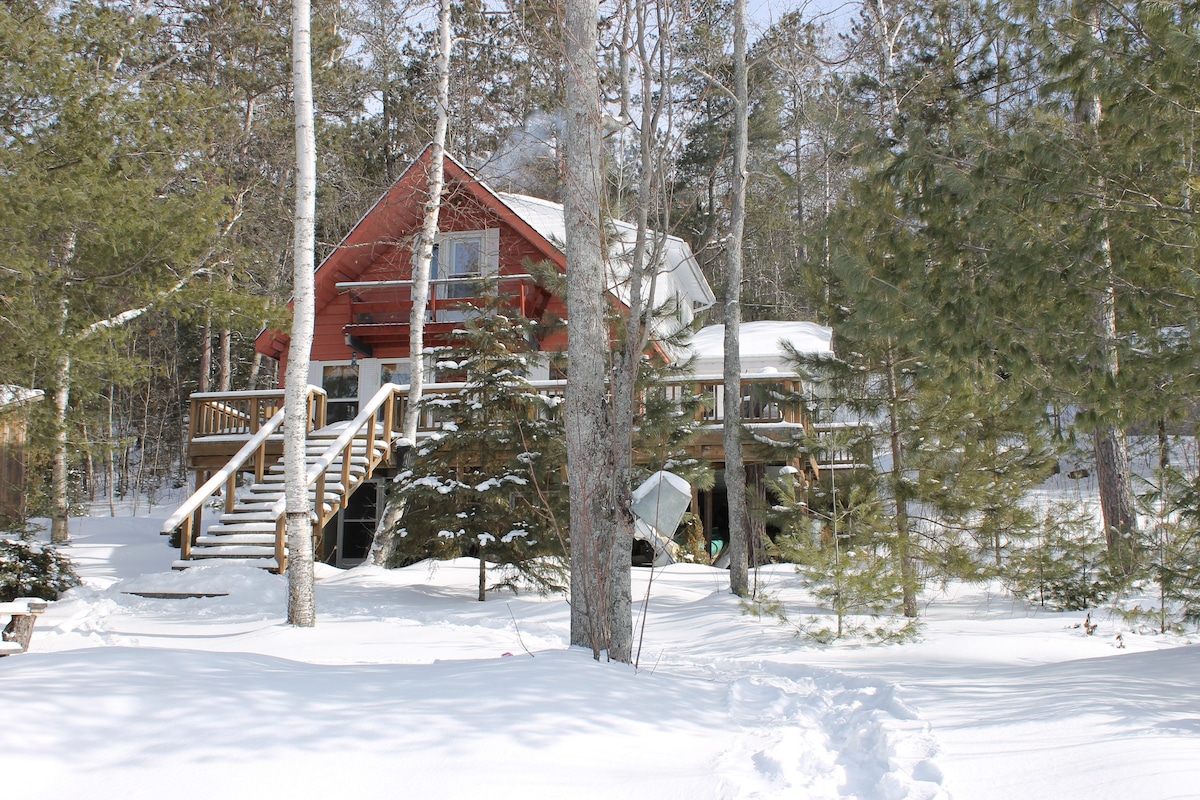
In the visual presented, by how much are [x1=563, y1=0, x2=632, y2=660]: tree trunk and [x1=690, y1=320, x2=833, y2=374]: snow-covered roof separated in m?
10.2

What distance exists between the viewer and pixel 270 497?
1238cm

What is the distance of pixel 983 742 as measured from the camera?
13.1ft

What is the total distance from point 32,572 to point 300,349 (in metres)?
4.46

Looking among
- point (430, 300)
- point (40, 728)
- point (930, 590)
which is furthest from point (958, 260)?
point (430, 300)

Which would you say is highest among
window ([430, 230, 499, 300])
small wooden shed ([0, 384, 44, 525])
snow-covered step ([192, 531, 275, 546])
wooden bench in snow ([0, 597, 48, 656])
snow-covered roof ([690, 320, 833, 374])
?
window ([430, 230, 499, 300])

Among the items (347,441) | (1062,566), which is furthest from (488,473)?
(1062,566)

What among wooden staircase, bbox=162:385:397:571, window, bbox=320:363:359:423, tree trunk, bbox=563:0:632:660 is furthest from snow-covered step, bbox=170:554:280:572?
window, bbox=320:363:359:423

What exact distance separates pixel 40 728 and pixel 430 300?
14662 mm

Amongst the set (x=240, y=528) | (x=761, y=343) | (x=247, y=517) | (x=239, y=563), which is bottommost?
(x=239, y=563)

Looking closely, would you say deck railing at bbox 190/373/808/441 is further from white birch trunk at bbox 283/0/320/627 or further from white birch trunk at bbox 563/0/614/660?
white birch trunk at bbox 563/0/614/660

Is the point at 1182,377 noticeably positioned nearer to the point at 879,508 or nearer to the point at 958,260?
the point at 958,260

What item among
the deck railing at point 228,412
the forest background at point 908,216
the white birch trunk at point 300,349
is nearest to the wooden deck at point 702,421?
the deck railing at point 228,412

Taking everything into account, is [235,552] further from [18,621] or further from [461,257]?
[461,257]

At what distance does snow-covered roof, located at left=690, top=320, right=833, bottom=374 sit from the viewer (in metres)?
17.8
